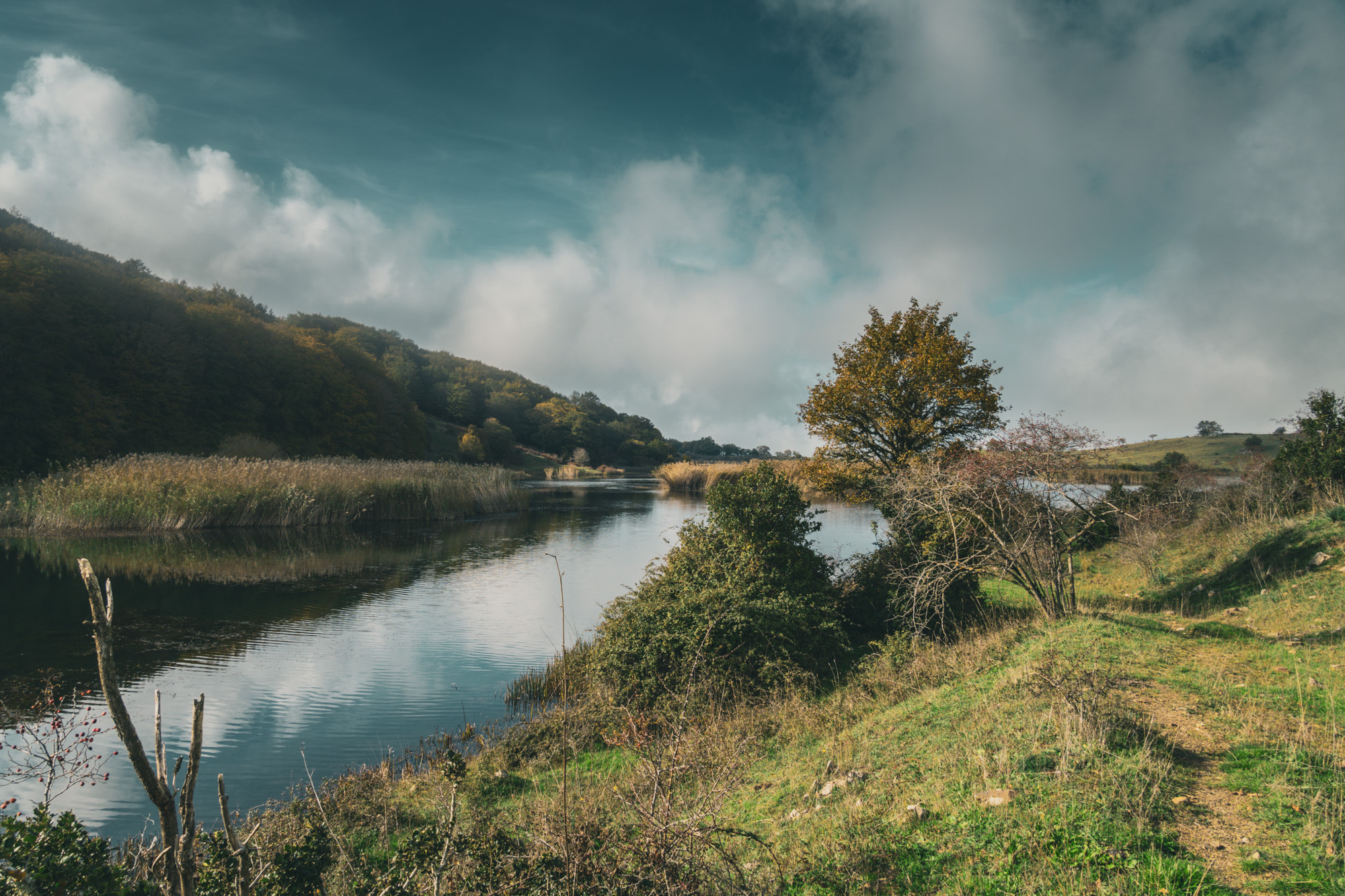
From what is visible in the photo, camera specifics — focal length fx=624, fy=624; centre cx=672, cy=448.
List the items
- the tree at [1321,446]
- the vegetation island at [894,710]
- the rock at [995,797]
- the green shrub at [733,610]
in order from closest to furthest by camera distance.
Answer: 1. the vegetation island at [894,710]
2. the rock at [995,797]
3. the green shrub at [733,610]
4. the tree at [1321,446]

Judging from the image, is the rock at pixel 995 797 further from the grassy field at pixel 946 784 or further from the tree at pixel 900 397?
the tree at pixel 900 397

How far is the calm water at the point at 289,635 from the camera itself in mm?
7383

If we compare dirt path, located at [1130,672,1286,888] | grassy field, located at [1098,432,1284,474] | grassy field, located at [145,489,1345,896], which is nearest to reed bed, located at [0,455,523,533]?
grassy field, located at [145,489,1345,896]

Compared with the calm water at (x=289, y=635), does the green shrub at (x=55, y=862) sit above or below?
above

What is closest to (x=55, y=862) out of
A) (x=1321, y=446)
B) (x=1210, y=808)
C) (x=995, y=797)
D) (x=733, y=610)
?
(x=995, y=797)

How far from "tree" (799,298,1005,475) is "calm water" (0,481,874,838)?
7194 millimetres

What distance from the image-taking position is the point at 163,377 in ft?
143

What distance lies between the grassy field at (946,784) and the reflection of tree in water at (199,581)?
622 cm

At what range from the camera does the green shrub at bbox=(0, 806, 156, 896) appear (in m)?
2.01

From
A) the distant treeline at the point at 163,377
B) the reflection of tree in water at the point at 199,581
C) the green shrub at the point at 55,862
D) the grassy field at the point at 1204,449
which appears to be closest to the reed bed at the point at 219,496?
the reflection of tree in water at the point at 199,581

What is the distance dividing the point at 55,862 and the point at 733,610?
270 inches

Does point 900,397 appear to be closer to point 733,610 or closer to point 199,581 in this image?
point 733,610

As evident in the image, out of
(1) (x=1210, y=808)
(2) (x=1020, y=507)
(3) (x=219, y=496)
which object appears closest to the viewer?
(1) (x=1210, y=808)

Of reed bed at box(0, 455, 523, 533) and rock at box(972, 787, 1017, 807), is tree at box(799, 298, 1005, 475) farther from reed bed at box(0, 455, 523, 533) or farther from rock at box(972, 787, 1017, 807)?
reed bed at box(0, 455, 523, 533)
